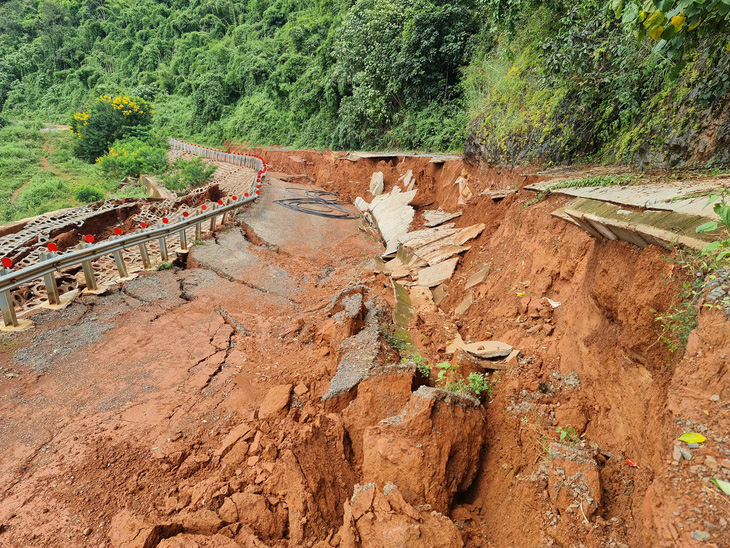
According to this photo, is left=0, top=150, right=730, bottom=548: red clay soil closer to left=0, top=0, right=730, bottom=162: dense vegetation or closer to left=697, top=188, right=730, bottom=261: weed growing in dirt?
left=697, top=188, right=730, bottom=261: weed growing in dirt

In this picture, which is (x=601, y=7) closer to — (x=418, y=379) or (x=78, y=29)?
(x=418, y=379)

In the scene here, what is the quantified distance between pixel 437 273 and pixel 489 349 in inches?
120

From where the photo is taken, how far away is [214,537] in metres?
2.53

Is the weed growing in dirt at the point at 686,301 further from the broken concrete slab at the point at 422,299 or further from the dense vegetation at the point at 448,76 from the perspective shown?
the broken concrete slab at the point at 422,299

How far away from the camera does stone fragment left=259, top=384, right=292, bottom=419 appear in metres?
3.71

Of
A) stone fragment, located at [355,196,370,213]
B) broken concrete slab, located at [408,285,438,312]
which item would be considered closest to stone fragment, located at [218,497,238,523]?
broken concrete slab, located at [408,285,438,312]

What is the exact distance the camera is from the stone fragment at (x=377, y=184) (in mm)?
14320

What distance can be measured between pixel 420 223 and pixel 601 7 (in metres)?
5.50

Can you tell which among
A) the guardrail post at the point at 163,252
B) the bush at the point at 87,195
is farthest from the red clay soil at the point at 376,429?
the bush at the point at 87,195

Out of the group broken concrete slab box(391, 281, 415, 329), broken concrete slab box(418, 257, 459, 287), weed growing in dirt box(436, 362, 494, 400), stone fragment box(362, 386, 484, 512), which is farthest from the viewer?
broken concrete slab box(418, 257, 459, 287)

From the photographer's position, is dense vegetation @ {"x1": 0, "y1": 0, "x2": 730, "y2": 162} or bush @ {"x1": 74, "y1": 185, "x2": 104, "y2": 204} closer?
dense vegetation @ {"x1": 0, "y1": 0, "x2": 730, "y2": 162}

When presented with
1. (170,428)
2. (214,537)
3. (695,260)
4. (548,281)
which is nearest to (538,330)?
(548,281)

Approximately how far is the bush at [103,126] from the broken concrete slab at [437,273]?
3408 centimetres

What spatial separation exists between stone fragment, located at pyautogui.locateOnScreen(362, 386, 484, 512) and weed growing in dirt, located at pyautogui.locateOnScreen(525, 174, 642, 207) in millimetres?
3625
